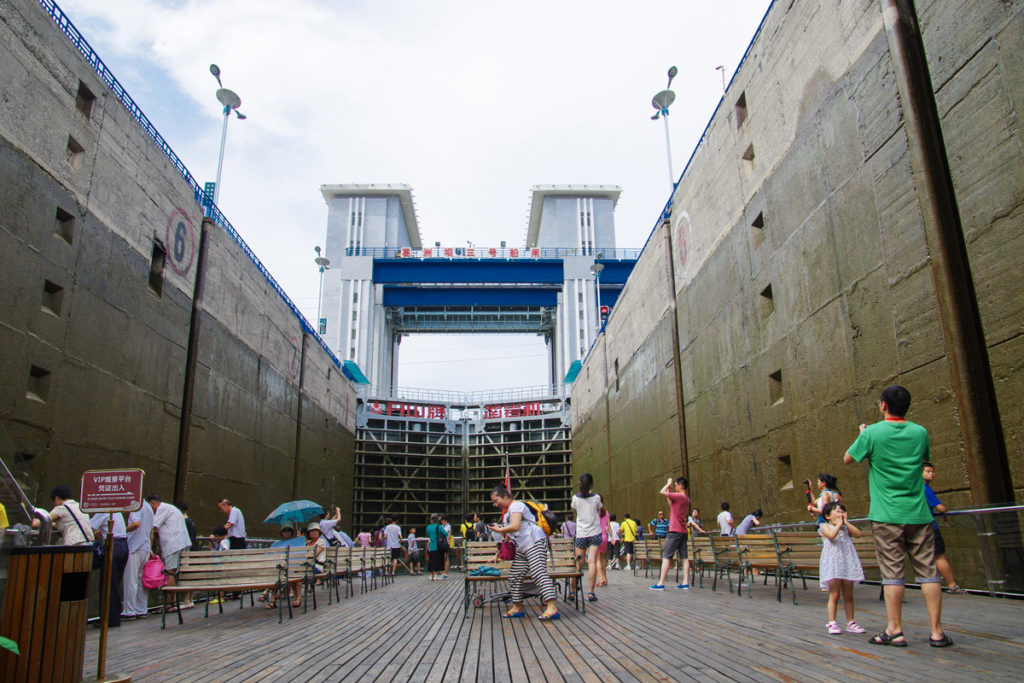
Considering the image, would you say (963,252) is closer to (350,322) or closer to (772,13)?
(772,13)

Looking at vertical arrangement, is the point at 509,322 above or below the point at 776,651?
above

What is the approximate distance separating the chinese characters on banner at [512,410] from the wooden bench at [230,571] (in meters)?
26.8

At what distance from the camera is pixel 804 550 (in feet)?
23.2

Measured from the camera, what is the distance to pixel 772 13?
1096cm

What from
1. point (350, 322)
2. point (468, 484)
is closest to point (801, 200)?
point (468, 484)

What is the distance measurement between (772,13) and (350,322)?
2942 cm

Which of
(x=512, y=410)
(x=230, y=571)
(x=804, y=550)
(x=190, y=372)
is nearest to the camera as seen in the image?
(x=804, y=550)

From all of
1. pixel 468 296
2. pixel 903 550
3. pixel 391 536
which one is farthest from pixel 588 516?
pixel 468 296

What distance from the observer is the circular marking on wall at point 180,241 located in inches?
509

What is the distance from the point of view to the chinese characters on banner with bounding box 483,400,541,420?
3453cm

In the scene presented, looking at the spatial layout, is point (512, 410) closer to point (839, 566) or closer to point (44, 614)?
point (839, 566)

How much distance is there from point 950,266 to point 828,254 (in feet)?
7.71

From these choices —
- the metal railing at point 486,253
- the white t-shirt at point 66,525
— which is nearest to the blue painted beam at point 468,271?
the metal railing at point 486,253

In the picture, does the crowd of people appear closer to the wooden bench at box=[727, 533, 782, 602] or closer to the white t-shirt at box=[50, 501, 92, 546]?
the white t-shirt at box=[50, 501, 92, 546]
